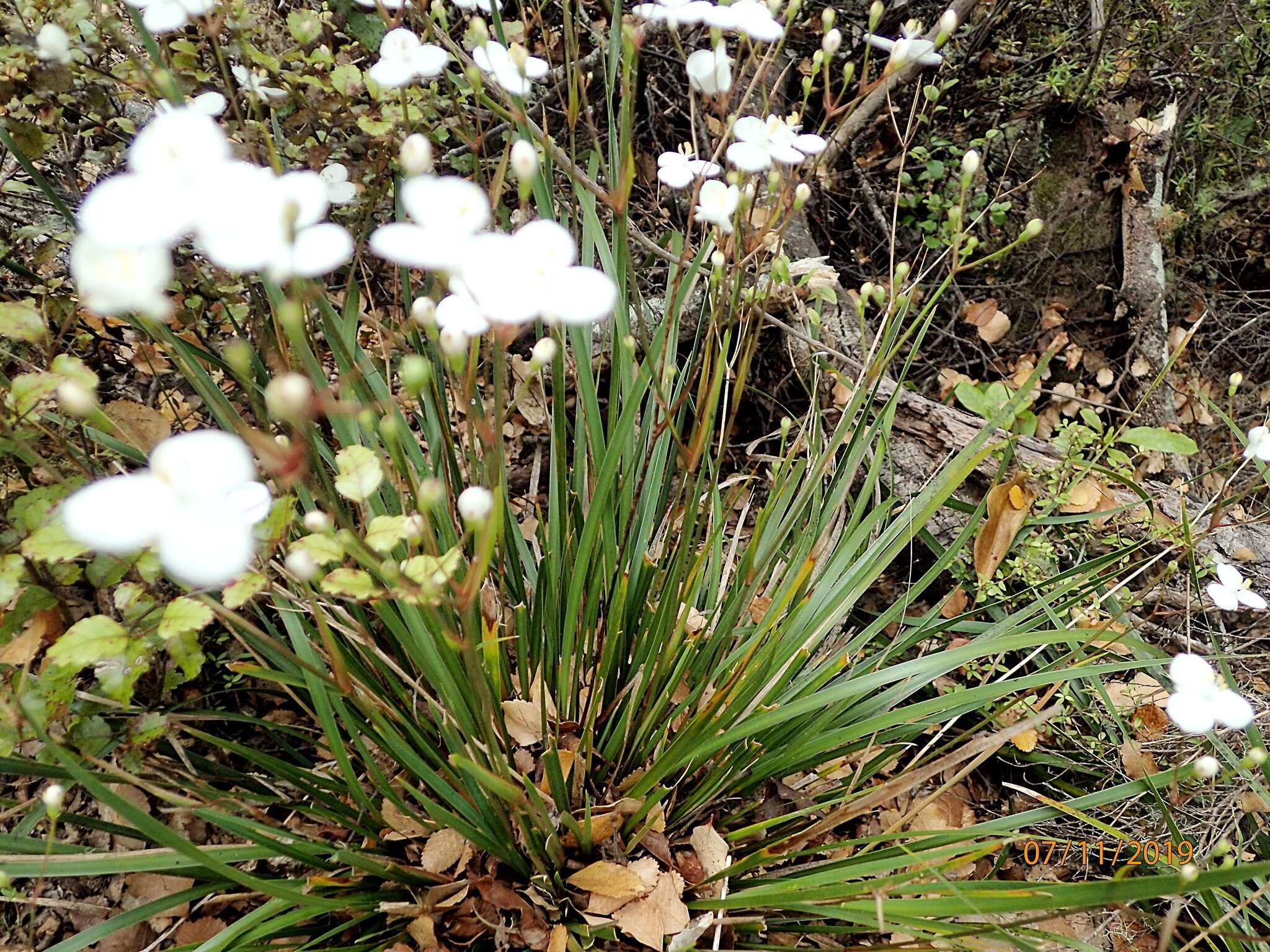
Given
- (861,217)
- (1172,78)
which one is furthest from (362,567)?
(1172,78)

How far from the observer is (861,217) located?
2801 millimetres

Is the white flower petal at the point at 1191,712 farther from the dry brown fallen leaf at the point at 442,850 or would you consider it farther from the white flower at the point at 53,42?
the white flower at the point at 53,42

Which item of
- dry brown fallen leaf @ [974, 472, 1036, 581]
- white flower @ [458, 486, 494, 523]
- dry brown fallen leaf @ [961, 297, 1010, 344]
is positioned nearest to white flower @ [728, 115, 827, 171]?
white flower @ [458, 486, 494, 523]

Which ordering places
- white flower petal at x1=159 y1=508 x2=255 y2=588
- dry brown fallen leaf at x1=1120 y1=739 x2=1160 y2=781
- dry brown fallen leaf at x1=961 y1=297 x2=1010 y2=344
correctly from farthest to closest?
dry brown fallen leaf at x1=961 y1=297 x2=1010 y2=344 < dry brown fallen leaf at x1=1120 y1=739 x2=1160 y2=781 < white flower petal at x1=159 y1=508 x2=255 y2=588

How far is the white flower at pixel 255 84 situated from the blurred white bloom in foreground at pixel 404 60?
0.29m

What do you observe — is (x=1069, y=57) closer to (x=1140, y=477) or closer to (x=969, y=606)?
(x=1140, y=477)

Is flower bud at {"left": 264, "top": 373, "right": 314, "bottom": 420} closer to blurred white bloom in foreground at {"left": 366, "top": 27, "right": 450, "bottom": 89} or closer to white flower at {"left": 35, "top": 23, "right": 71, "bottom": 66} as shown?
blurred white bloom in foreground at {"left": 366, "top": 27, "right": 450, "bottom": 89}

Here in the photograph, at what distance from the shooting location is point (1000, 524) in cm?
175

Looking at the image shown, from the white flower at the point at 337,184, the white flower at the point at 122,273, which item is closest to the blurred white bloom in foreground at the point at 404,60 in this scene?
the white flower at the point at 337,184

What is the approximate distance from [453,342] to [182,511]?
0.99 feet

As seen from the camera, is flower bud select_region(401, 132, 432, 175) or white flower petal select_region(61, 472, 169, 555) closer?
white flower petal select_region(61, 472, 169, 555)

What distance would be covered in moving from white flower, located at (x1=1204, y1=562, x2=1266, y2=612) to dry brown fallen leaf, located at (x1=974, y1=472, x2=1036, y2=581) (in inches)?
15.6

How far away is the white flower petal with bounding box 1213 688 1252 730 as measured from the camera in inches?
34.8

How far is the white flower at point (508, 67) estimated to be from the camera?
0.96m
